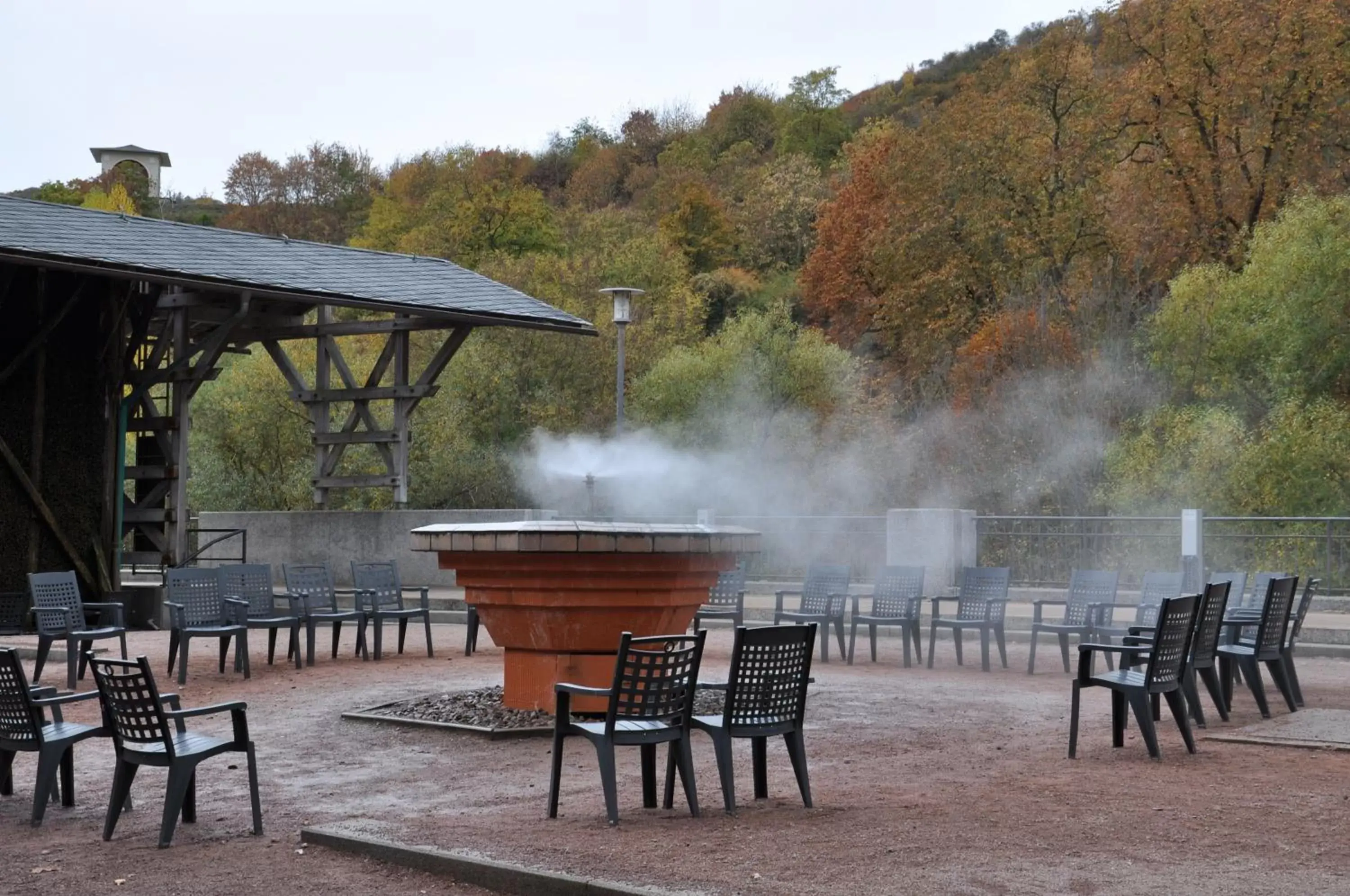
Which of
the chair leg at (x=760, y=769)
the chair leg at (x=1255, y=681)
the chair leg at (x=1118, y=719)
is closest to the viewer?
the chair leg at (x=760, y=769)

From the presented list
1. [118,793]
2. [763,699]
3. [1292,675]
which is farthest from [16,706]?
[1292,675]

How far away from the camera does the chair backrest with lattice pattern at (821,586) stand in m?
15.9

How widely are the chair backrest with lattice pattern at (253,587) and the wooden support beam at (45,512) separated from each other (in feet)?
16.2

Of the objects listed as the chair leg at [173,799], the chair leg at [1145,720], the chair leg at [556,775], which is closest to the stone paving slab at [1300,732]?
the chair leg at [1145,720]

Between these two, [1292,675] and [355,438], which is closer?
[1292,675]

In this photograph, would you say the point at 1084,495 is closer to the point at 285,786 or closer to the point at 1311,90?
the point at 1311,90

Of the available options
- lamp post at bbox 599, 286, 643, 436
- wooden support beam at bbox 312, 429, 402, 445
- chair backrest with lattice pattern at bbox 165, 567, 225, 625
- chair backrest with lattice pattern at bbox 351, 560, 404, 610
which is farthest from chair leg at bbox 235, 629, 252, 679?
lamp post at bbox 599, 286, 643, 436

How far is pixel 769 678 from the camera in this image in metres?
7.30

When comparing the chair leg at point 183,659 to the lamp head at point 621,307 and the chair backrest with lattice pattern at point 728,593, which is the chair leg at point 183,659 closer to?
the chair backrest with lattice pattern at point 728,593

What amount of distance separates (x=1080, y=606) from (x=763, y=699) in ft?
26.4

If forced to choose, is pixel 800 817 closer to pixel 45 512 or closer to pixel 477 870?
pixel 477 870

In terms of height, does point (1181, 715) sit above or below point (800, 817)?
above

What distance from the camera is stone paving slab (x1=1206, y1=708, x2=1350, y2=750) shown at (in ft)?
30.3

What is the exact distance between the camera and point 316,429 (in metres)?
24.0
